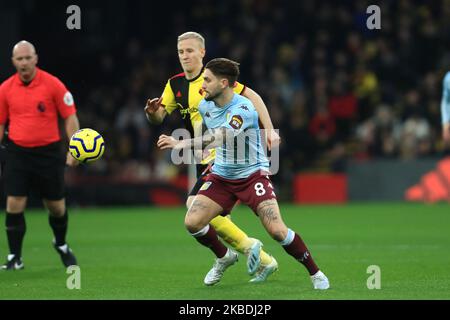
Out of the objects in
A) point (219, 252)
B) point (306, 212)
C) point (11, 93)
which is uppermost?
point (11, 93)

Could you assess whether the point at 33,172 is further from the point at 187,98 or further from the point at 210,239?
the point at 210,239

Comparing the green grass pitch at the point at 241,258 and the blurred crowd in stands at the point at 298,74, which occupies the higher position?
the blurred crowd in stands at the point at 298,74

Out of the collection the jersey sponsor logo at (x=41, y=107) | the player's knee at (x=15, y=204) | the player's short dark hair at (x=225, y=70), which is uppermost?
the player's short dark hair at (x=225, y=70)

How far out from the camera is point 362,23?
25.2 meters

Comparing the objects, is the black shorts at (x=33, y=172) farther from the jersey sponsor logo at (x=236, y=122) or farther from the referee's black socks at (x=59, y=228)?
the jersey sponsor logo at (x=236, y=122)

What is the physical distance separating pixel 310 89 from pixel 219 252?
15859 mm

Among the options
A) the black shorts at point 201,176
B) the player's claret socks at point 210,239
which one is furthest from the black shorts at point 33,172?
the player's claret socks at point 210,239

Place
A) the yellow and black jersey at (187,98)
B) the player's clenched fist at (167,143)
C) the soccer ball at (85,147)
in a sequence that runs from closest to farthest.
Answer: the player's clenched fist at (167,143) → the soccer ball at (85,147) → the yellow and black jersey at (187,98)

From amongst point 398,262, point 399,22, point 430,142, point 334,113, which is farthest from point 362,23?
point 398,262

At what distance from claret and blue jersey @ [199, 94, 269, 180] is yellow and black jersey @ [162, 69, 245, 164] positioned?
0.92m

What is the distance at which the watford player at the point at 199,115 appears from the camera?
31.1 feet

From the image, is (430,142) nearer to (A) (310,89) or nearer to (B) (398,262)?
(A) (310,89)

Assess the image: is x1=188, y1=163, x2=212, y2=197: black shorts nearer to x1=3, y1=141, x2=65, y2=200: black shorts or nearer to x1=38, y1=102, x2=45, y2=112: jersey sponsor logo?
x1=3, y1=141, x2=65, y2=200: black shorts

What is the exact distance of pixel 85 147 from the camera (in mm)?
9922
